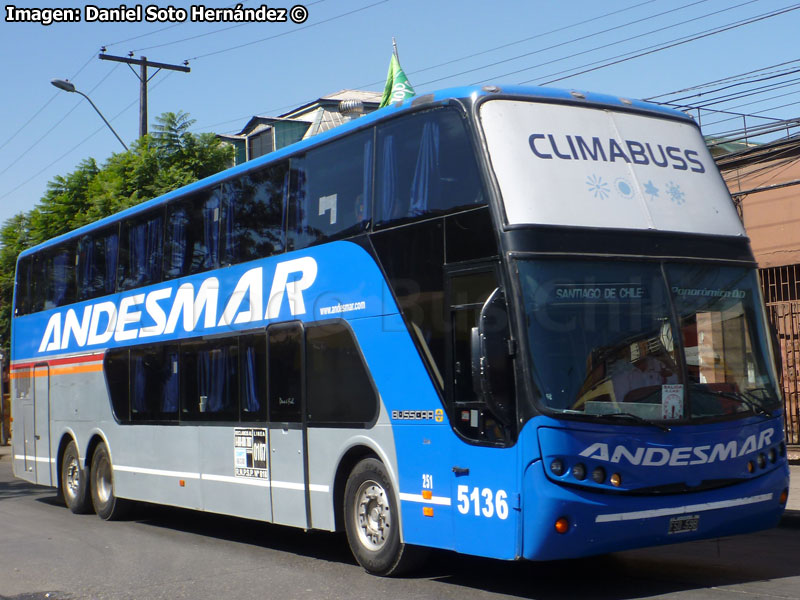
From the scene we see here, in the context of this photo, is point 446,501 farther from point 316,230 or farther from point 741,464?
point 316,230

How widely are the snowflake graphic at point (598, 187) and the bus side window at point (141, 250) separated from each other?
6936mm

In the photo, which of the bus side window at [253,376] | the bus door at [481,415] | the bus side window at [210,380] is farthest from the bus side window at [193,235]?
the bus door at [481,415]

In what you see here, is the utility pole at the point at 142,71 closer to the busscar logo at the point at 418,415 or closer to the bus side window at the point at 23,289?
the bus side window at the point at 23,289

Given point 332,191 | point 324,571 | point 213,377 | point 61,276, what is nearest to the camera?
point 324,571

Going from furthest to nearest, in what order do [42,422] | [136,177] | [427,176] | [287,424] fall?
[136,177] → [42,422] → [287,424] → [427,176]

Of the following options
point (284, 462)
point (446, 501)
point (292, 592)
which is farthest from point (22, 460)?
point (446, 501)

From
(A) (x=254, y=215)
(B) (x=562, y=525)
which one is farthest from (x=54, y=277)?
(B) (x=562, y=525)

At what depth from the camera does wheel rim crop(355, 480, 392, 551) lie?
29.7 ft

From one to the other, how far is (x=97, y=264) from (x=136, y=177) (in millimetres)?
12134

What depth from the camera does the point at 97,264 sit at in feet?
50.1

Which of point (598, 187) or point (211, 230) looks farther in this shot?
point (211, 230)

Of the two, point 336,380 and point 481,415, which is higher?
point 336,380

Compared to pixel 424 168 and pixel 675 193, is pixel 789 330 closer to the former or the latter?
pixel 675 193

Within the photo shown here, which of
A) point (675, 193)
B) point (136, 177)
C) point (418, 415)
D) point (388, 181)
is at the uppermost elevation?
point (136, 177)
